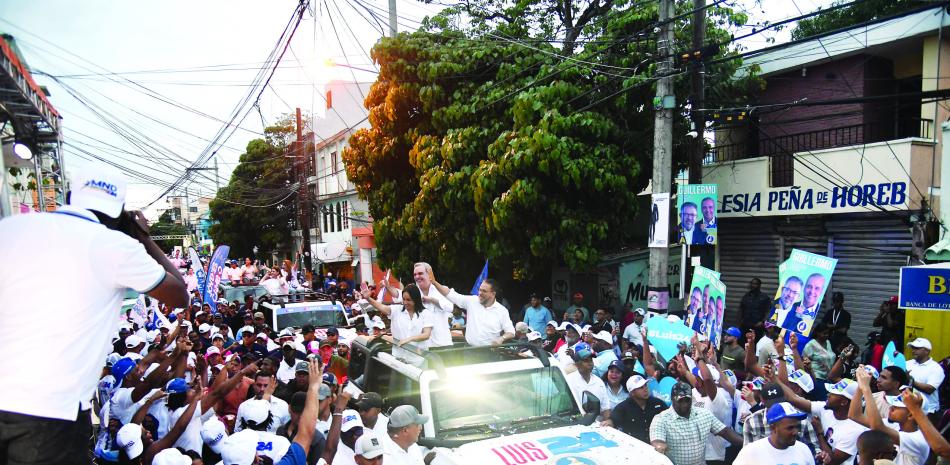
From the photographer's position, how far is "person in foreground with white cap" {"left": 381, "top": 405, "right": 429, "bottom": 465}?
185 inches

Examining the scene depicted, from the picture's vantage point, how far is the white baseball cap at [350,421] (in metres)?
4.97

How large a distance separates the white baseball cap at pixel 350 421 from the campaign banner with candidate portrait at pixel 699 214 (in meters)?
7.73

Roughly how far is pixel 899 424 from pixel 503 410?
330 centimetres

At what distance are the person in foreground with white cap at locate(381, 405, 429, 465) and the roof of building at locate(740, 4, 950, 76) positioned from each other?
8.98m

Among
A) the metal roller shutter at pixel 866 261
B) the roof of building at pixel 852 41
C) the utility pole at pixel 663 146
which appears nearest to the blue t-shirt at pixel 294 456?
the utility pole at pixel 663 146

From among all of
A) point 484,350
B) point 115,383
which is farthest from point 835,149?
point 115,383

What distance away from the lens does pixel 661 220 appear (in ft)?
35.6

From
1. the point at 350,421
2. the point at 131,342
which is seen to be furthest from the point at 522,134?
the point at 350,421

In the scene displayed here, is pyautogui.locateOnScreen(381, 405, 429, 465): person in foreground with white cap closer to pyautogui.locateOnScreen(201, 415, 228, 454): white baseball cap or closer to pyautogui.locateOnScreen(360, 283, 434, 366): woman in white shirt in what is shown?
pyautogui.locateOnScreen(201, 415, 228, 454): white baseball cap

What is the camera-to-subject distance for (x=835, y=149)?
41.6ft

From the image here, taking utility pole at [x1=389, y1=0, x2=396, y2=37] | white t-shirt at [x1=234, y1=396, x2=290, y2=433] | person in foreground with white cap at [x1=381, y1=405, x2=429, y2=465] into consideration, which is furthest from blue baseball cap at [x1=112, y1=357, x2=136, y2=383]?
utility pole at [x1=389, y1=0, x2=396, y2=37]

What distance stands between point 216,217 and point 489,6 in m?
34.6

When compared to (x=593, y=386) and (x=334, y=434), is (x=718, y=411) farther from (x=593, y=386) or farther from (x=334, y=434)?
(x=334, y=434)

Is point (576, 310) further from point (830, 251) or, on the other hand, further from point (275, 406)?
point (275, 406)
